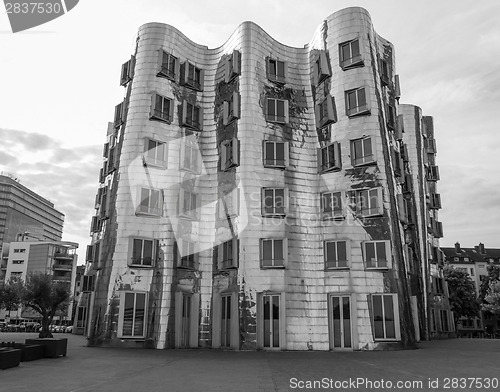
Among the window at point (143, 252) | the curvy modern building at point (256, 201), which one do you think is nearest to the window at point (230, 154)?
the curvy modern building at point (256, 201)

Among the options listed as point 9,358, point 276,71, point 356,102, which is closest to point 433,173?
point 356,102

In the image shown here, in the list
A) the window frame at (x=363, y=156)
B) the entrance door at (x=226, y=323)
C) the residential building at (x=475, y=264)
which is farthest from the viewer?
the residential building at (x=475, y=264)

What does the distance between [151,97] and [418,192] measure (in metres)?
33.7

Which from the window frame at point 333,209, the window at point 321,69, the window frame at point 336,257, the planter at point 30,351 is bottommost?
the planter at point 30,351

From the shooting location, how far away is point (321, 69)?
3628 cm

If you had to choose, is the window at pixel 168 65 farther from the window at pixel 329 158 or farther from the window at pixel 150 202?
the window at pixel 329 158

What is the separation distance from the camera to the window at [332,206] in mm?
32731

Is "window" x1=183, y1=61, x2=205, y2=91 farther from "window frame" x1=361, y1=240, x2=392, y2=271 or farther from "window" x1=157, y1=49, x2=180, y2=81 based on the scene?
"window frame" x1=361, y1=240, x2=392, y2=271

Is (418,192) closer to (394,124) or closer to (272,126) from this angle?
(394,124)

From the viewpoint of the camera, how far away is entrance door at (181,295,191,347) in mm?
31422

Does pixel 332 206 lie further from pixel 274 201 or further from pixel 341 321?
pixel 341 321

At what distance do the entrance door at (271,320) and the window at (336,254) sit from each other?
4676 millimetres

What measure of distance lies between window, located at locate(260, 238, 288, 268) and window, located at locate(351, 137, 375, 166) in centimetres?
839

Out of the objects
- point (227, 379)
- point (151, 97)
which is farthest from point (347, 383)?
point (151, 97)
